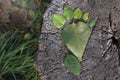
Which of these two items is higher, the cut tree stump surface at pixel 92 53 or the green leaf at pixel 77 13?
the green leaf at pixel 77 13

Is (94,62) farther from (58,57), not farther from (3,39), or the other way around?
(3,39)

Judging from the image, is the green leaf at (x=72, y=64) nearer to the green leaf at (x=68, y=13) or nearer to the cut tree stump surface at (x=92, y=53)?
the cut tree stump surface at (x=92, y=53)

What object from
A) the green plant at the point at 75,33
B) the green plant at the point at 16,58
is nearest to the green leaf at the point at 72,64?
the green plant at the point at 75,33

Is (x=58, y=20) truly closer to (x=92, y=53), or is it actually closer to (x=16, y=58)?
(x=92, y=53)

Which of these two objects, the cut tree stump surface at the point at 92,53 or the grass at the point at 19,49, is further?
the grass at the point at 19,49

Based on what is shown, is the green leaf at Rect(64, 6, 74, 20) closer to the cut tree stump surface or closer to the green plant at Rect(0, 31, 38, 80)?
the cut tree stump surface

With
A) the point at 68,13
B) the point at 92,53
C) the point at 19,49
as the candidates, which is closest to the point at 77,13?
the point at 68,13

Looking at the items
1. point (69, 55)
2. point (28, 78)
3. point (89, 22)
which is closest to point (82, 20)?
point (89, 22)

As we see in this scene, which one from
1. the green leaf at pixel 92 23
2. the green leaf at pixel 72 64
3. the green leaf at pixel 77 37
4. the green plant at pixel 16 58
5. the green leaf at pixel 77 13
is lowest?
the green plant at pixel 16 58
